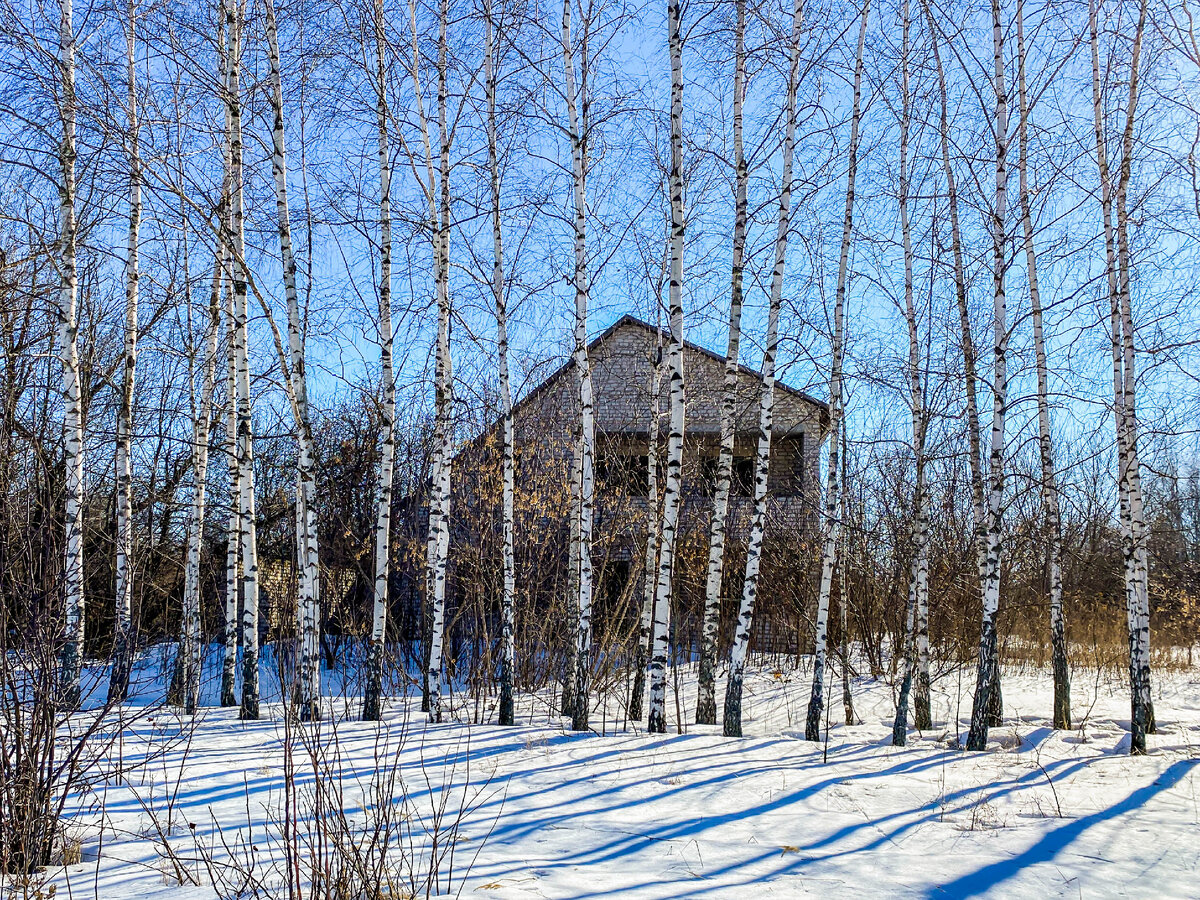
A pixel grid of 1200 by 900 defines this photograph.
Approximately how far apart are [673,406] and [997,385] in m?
3.06

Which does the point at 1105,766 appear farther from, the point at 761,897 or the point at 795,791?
the point at 761,897

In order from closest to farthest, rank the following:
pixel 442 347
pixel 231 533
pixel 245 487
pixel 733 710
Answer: pixel 733 710, pixel 442 347, pixel 245 487, pixel 231 533

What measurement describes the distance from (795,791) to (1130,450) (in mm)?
5785

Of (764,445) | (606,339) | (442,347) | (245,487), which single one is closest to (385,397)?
(442,347)

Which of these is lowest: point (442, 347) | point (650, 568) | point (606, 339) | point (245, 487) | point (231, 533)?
point (650, 568)

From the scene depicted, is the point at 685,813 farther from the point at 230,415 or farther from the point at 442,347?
the point at 230,415

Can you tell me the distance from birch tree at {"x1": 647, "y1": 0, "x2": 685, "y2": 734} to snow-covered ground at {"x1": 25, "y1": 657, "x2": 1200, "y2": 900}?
29.1 inches

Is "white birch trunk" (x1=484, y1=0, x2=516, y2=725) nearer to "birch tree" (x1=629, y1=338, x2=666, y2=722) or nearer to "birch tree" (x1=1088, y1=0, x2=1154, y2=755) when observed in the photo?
"birch tree" (x1=629, y1=338, x2=666, y2=722)

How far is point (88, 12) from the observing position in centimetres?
956

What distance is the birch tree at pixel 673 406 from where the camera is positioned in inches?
319

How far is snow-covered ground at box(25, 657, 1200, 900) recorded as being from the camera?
388 cm

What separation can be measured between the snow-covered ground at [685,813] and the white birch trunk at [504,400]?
2.20 ft

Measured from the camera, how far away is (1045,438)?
35.3 ft

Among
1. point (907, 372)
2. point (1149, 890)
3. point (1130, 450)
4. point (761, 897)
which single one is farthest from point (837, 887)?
point (1130, 450)
